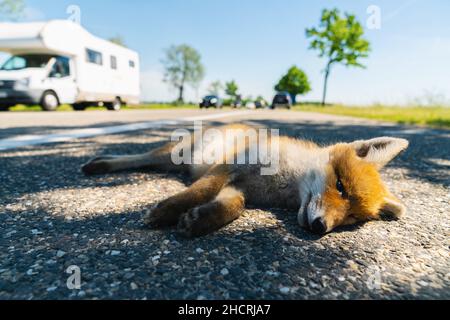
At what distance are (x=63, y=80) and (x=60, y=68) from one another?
1.99 feet

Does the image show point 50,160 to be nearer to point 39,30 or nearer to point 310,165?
point 310,165

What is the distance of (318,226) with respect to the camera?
2.00 meters

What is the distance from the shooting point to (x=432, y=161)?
4680 mm

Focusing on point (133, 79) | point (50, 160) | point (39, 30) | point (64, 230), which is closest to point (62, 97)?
point (39, 30)

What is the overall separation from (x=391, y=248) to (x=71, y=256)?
1.80 m

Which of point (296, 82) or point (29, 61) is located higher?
point (296, 82)

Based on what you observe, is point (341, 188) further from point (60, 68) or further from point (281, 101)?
A: point (281, 101)

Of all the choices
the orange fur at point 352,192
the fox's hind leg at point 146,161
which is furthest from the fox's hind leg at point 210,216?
the fox's hind leg at point 146,161

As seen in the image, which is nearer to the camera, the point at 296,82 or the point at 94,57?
the point at 94,57

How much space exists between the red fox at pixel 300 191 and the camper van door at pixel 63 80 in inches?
539

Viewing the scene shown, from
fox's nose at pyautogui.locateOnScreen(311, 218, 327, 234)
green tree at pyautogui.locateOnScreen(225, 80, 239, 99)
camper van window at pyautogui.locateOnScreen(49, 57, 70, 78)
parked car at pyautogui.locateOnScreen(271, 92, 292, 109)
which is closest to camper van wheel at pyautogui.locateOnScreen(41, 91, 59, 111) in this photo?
camper van window at pyautogui.locateOnScreen(49, 57, 70, 78)

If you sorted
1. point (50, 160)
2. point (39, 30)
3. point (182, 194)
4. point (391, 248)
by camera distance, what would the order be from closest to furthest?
1. point (391, 248)
2. point (182, 194)
3. point (50, 160)
4. point (39, 30)

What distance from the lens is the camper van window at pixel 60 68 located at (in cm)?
1428

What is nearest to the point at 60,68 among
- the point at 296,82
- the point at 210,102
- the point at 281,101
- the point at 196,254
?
the point at 196,254
